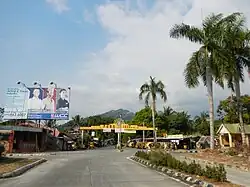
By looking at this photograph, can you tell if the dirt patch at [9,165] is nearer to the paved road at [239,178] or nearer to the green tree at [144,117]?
the paved road at [239,178]

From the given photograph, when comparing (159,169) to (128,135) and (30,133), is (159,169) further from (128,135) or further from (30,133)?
(128,135)

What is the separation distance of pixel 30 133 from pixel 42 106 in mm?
4214

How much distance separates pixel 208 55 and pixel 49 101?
28173mm

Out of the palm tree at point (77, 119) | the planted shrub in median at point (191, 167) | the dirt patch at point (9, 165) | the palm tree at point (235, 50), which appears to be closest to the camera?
the planted shrub in median at point (191, 167)

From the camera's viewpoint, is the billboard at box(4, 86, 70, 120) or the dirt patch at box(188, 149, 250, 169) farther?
the billboard at box(4, 86, 70, 120)

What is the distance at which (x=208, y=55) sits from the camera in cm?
2517

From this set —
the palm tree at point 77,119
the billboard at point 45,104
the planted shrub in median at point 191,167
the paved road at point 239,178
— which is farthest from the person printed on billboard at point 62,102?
the palm tree at point 77,119

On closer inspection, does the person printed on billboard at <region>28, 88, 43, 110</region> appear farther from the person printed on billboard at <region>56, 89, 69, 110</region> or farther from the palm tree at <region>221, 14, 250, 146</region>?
the palm tree at <region>221, 14, 250, 146</region>

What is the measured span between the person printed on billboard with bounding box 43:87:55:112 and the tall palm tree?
26.1 m

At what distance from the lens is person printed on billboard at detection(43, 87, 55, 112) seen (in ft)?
153

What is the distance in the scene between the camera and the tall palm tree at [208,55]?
81.4ft

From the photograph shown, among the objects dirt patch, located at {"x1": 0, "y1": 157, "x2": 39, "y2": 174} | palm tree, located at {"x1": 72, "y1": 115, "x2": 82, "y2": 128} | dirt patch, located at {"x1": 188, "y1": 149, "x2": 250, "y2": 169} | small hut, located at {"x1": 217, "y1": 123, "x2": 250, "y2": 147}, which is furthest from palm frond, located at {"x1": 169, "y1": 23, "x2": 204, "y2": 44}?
palm tree, located at {"x1": 72, "y1": 115, "x2": 82, "y2": 128}

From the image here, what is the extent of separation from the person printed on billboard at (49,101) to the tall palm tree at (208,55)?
1026 inches

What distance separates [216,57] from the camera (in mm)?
24266
